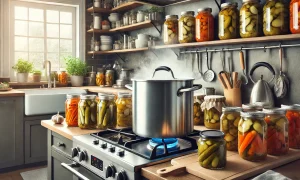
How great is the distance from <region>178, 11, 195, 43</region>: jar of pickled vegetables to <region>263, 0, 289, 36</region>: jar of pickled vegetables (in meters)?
0.65

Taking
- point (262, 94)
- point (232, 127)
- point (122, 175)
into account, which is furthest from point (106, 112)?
point (262, 94)

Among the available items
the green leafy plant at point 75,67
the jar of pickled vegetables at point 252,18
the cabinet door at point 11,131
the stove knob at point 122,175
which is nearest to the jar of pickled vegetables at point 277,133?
the stove knob at point 122,175

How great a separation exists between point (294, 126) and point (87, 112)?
1.06m

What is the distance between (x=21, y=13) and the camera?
4059 millimetres

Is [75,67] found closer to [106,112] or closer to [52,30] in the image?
[52,30]

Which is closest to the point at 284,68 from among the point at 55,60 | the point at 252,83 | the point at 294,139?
the point at 252,83

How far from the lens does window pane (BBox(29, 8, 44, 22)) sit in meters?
4.14

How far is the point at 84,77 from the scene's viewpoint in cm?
427

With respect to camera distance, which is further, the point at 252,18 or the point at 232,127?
the point at 252,18

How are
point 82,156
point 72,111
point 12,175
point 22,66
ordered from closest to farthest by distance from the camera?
point 82,156, point 72,111, point 12,175, point 22,66

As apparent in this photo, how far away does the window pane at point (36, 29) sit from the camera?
13.6 ft

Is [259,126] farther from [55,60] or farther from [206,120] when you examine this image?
[55,60]

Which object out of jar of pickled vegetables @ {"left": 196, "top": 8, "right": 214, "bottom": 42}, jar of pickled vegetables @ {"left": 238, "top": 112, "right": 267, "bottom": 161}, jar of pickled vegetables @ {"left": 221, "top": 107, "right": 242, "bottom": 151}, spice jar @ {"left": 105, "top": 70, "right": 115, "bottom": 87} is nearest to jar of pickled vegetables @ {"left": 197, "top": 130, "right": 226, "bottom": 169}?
jar of pickled vegetables @ {"left": 238, "top": 112, "right": 267, "bottom": 161}

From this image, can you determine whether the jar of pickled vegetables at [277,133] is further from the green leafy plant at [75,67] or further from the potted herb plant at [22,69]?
the potted herb plant at [22,69]
